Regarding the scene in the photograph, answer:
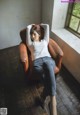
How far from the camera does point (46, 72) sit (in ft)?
4.82

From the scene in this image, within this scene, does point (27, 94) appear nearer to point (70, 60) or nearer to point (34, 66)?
point (34, 66)

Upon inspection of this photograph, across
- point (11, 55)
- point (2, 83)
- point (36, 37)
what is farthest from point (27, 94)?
point (11, 55)

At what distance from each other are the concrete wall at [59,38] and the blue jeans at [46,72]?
52 centimetres

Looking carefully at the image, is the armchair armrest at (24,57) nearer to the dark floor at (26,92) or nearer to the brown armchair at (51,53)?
the brown armchair at (51,53)

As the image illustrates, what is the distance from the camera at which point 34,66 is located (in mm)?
1652

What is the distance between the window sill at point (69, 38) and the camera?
1.96 metres

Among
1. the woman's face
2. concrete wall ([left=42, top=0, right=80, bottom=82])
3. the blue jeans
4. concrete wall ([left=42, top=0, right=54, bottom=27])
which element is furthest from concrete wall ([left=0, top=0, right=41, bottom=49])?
the blue jeans

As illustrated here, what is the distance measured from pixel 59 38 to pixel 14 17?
102cm

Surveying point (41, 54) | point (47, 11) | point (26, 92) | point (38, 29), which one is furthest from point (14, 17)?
point (26, 92)

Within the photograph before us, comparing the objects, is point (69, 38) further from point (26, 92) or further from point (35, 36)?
point (26, 92)

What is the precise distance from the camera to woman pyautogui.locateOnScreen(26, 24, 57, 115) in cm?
146

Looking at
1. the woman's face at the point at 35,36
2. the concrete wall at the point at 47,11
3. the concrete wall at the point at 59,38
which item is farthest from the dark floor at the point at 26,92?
the concrete wall at the point at 47,11

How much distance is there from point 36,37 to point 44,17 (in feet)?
3.07

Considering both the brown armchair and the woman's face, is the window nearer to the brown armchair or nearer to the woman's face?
the brown armchair
